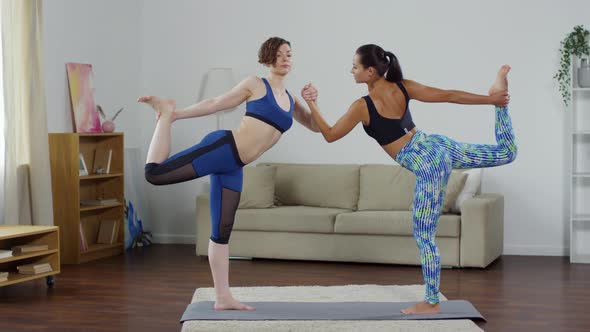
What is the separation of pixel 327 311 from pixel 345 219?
6.78 ft

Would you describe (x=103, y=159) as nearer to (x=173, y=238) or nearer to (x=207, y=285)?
(x=173, y=238)

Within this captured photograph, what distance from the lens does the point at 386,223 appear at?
22.1 feet

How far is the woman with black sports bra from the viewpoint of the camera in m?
4.57

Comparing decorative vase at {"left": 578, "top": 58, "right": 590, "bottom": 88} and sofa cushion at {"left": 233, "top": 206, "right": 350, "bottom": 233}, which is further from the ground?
decorative vase at {"left": 578, "top": 58, "right": 590, "bottom": 88}

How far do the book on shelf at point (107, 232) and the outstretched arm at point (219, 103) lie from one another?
3194mm

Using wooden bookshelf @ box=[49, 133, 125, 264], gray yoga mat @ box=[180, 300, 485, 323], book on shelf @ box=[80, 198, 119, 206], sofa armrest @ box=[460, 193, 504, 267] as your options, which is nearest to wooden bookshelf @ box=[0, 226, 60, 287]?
wooden bookshelf @ box=[49, 133, 125, 264]

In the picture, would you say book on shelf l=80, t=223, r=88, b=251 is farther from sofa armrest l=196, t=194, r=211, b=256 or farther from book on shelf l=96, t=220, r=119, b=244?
sofa armrest l=196, t=194, r=211, b=256

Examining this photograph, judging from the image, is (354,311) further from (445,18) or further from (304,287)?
(445,18)

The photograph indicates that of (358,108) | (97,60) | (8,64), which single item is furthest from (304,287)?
(97,60)

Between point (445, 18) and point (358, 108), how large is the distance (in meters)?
3.26

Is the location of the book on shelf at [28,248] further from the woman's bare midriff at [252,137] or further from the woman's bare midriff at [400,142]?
the woman's bare midriff at [400,142]

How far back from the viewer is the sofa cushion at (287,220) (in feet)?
22.7

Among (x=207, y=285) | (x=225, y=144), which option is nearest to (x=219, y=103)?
Result: (x=225, y=144)

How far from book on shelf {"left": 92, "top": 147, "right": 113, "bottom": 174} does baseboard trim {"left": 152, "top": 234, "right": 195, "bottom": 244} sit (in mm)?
1121
